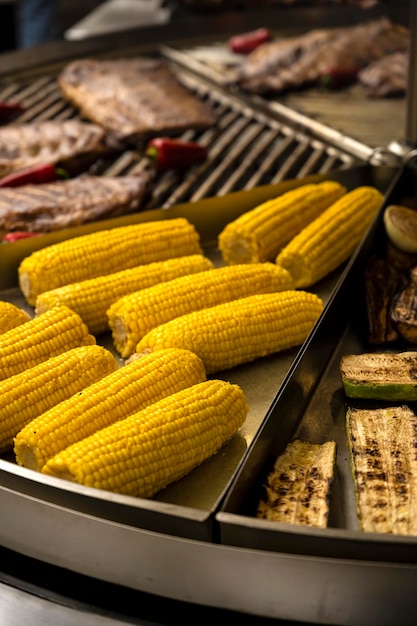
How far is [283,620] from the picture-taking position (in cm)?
202

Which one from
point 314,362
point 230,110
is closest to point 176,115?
point 230,110

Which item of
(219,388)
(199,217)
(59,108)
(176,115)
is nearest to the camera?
(219,388)

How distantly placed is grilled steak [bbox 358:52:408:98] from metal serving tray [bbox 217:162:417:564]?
1.81 metres

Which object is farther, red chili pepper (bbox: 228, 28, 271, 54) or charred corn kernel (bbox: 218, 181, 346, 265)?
red chili pepper (bbox: 228, 28, 271, 54)

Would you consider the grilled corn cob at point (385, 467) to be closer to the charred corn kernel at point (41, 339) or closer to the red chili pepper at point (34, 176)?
the charred corn kernel at point (41, 339)

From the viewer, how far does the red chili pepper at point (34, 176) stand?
13.8ft

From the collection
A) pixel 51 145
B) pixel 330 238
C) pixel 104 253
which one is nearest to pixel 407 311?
pixel 330 238

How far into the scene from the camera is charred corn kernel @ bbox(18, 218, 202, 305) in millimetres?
3191

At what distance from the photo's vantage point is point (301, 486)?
221cm

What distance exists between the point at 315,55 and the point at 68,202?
253cm

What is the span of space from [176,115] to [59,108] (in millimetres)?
850

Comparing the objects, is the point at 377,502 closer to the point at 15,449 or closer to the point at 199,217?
the point at 15,449

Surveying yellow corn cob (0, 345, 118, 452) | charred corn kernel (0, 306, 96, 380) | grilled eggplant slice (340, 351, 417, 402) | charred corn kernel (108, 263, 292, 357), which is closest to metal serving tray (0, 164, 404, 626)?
yellow corn cob (0, 345, 118, 452)

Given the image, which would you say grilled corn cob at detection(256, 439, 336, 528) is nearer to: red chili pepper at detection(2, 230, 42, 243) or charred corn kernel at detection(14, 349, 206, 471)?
charred corn kernel at detection(14, 349, 206, 471)
